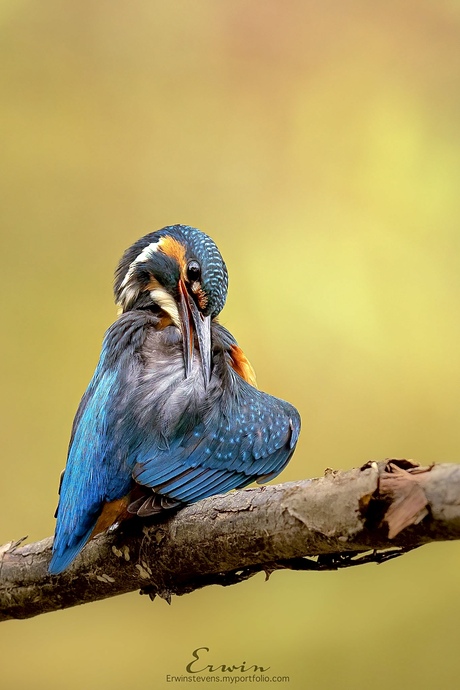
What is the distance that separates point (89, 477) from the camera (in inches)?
49.3

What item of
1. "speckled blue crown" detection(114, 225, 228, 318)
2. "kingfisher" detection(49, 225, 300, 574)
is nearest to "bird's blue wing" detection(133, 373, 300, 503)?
"kingfisher" detection(49, 225, 300, 574)

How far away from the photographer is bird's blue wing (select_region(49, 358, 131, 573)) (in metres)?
1.21

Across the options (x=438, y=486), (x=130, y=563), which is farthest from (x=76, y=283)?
(x=438, y=486)

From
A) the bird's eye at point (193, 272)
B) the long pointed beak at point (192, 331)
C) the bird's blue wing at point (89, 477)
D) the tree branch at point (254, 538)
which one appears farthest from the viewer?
the bird's eye at point (193, 272)

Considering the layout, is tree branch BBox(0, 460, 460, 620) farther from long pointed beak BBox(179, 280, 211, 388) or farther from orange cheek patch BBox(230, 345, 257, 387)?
orange cheek patch BBox(230, 345, 257, 387)

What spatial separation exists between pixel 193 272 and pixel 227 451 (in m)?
0.33

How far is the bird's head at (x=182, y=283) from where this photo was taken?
1444mm

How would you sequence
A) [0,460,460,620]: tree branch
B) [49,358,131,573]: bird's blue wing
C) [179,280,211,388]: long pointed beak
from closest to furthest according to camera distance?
[0,460,460,620]: tree branch < [49,358,131,573]: bird's blue wing < [179,280,211,388]: long pointed beak

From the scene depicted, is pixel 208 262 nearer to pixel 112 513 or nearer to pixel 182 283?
pixel 182 283

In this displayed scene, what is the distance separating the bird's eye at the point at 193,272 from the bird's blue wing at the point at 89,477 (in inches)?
8.8

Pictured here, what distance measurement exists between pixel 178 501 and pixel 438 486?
1.54 feet

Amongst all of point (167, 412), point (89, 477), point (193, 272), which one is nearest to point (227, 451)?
point (167, 412)

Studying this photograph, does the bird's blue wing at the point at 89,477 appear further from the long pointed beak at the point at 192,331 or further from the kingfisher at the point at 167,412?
the long pointed beak at the point at 192,331

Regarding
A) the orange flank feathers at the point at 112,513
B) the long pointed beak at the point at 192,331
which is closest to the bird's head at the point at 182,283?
the long pointed beak at the point at 192,331
